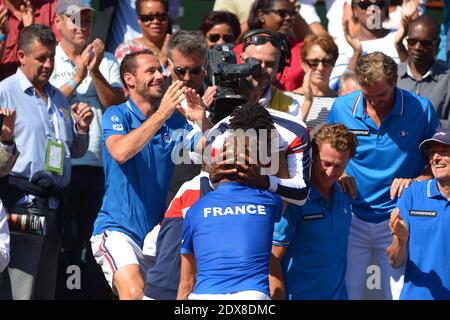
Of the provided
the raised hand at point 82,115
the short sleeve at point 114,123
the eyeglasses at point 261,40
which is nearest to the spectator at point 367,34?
the eyeglasses at point 261,40

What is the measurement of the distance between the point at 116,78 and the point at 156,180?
179cm

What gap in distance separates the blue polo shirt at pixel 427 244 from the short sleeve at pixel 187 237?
1642mm

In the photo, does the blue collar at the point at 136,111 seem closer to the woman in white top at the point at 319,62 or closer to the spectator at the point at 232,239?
the spectator at the point at 232,239

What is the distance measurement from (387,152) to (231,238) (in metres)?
2.28

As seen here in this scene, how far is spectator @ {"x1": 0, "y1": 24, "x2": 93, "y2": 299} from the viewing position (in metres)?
7.85

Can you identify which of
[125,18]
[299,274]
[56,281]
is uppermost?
[125,18]

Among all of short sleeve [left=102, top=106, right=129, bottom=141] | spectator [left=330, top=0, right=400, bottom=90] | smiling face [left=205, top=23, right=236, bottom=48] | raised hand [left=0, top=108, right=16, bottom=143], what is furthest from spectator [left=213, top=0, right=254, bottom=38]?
raised hand [left=0, top=108, right=16, bottom=143]

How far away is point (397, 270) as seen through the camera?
7727 millimetres

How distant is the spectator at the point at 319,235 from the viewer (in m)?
6.71

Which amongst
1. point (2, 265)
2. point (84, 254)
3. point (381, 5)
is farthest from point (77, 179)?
point (381, 5)

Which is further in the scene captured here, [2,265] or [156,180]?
[156,180]

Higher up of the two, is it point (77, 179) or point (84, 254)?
point (77, 179)

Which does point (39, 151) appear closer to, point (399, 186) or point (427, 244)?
point (399, 186)

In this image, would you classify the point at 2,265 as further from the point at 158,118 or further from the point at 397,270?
the point at 397,270
